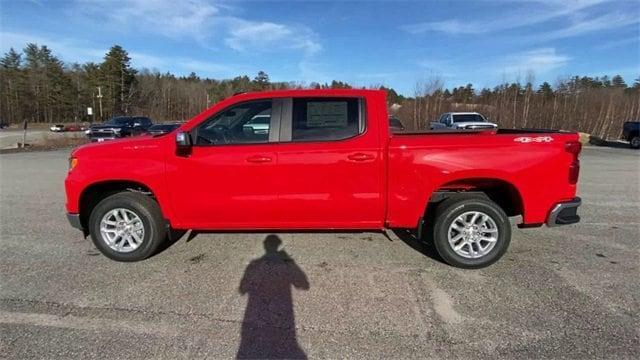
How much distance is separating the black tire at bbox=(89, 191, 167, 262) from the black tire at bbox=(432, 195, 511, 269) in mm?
3082

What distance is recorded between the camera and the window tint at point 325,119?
4.66m

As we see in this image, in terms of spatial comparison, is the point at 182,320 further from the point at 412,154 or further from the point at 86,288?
the point at 412,154

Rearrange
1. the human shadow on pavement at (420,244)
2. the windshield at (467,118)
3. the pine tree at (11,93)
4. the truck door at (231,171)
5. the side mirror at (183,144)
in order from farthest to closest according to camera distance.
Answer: the pine tree at (11,93), the windshield at (467,118), the human shadow on pavement at (420,244), the truck door at (231,171), the side mirror at (183,144)

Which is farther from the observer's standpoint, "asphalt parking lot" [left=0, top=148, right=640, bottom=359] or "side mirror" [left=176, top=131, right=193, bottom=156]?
"side mirror" [left=176, top=131, right=193, bottom=156]

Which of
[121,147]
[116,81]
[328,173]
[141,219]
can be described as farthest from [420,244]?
[116,81]

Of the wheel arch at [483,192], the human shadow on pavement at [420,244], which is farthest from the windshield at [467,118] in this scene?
the wheel arch at [483,192]

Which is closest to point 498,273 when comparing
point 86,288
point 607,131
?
point 86,288

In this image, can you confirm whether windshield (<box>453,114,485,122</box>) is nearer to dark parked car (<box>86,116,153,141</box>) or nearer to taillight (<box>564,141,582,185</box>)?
dark parked car (<box>86,116,153,141</box>)

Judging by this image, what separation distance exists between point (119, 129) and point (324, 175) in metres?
27.2

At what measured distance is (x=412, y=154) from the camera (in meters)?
4.52

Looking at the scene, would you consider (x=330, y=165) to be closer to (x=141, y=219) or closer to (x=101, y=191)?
(x=141, y=219)

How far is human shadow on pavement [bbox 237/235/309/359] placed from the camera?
314 centimetres

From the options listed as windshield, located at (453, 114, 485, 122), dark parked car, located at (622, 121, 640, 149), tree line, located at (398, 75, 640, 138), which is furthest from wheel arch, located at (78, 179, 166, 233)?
tree line, located at (398, 75, 640, 138)

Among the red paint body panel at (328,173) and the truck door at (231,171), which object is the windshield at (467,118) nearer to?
the red paint body panel at (328,173)
